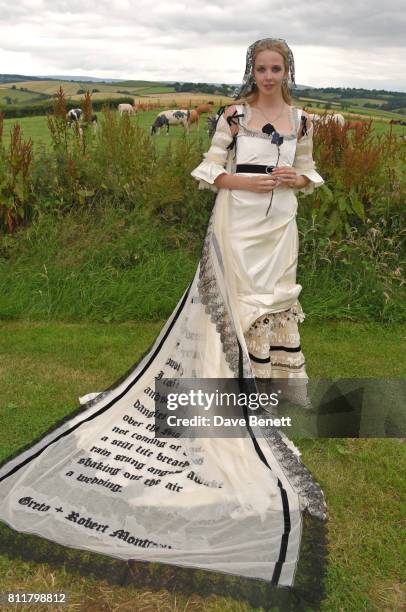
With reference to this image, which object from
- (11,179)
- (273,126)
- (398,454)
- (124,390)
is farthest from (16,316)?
(398,454)

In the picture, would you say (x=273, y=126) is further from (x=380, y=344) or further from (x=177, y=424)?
(x=380, y=344)

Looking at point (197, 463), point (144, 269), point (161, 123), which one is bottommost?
point (197, 463)

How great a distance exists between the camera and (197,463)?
3.32 metres

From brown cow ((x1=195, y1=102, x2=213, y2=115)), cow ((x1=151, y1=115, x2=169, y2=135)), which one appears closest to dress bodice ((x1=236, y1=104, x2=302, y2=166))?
cow ((x1=151, y1=115, x2=169, y2=135))

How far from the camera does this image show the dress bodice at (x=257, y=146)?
3596 millimetres

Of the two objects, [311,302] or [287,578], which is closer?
[287,578]

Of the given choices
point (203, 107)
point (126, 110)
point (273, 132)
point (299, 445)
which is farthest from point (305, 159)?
point (203, 107)

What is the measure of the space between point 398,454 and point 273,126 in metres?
2.15

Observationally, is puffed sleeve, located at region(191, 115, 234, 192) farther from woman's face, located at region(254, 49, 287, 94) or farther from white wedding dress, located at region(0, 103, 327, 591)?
woman's face, located at region(254, 49, 287, 94)

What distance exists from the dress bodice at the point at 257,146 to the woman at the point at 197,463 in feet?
0.06

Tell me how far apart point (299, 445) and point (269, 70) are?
2.28m

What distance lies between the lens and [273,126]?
361 cm

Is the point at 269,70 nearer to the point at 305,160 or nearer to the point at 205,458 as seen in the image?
the point at 305,160

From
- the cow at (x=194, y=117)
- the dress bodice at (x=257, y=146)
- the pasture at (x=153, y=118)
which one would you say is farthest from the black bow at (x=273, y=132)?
the cow at (x=194, y=117)
